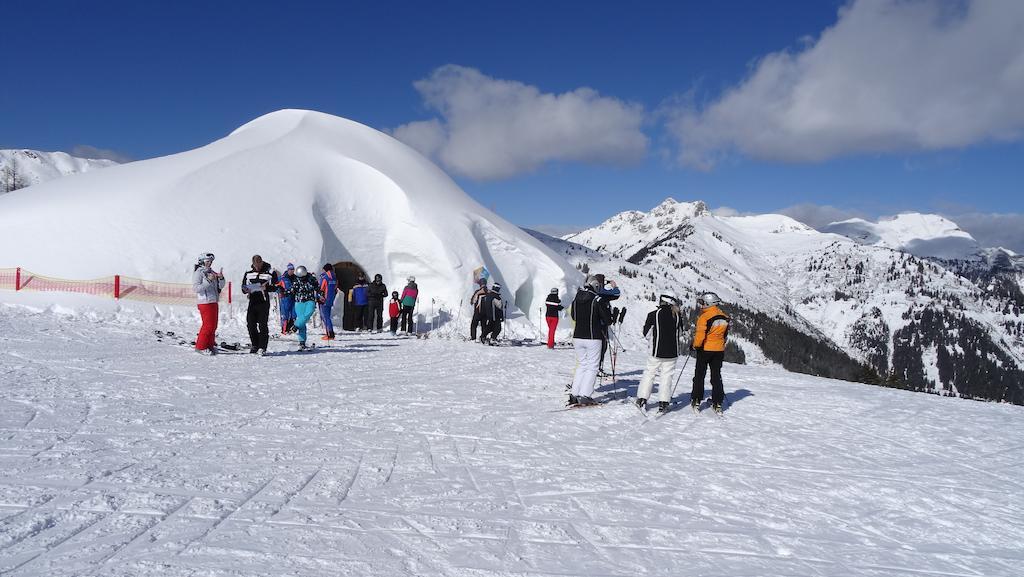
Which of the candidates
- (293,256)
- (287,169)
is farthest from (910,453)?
(287,169)

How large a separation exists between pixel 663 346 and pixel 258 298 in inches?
321

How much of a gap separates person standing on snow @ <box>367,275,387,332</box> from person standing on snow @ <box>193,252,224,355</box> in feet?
26.0

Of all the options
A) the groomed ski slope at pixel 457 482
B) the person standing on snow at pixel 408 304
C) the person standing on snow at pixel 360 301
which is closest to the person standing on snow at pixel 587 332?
the groomed ski slope at pixel 457 482

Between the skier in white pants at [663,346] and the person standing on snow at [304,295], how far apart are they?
774 cm

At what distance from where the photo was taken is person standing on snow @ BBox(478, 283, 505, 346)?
17281 millimetres

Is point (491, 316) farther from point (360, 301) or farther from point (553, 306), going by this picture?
point (360, 301)

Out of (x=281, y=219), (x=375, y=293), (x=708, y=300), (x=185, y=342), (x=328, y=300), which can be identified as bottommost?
(x=185, y=342)

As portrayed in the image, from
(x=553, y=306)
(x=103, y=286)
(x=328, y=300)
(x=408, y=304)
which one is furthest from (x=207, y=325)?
(x=103, y=286)

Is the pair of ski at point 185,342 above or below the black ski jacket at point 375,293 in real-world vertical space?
below

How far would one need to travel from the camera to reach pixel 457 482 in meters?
5.31

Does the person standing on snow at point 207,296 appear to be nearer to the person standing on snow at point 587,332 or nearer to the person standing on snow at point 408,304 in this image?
the person standing on snow at point 587,332

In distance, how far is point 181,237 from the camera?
21219mm

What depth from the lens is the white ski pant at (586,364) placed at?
28.7 feet

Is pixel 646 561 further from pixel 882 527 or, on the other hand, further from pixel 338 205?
pixel 338 205
